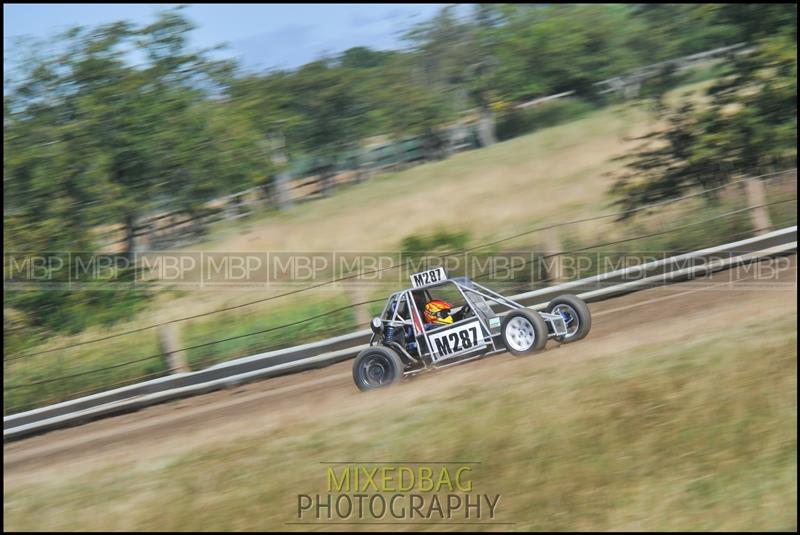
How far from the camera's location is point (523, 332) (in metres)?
10.2

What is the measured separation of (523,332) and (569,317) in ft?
2.38

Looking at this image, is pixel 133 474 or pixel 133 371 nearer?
pixel 133 474

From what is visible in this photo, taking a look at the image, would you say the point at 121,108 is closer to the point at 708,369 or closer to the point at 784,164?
the point at 784,164

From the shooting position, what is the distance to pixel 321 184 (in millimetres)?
30672

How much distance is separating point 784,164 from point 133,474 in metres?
14.1

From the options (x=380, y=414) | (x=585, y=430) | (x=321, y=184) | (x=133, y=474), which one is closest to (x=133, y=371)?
(x=133, y=474)

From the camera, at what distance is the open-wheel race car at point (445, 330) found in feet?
33.6

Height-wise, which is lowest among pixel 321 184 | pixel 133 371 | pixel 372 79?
pixel 133 371

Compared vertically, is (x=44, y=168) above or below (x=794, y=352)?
above

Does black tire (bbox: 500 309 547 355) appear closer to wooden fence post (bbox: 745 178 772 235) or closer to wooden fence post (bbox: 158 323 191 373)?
wooden fence post (bbox: 158 323 191 373)

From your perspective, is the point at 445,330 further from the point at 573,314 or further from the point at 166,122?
the point at 166,122

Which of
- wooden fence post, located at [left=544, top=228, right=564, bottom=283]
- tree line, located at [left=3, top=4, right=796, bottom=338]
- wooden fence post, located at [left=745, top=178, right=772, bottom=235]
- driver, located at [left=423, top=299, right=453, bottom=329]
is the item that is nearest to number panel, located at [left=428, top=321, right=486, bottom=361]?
driver, located at [left=423, top=299, right=453, bottom=329]

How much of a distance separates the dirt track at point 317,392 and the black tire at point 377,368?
223mm

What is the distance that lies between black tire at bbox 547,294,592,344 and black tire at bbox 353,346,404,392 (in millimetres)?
1908
